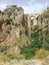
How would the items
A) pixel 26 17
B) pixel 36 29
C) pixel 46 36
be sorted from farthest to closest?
1. pixel 26 17
2. pixel 36 29
3. pixel 46 36

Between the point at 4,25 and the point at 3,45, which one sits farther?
the point at 4,25

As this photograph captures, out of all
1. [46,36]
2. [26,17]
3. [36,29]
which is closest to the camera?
[46,36]

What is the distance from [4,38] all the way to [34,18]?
→ 215 inches

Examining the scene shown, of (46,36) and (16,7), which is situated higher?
(16,7)

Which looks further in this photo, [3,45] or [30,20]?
[30,20]

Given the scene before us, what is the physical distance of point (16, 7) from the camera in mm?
45719

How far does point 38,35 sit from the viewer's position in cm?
4012

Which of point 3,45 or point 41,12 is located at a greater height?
point 41,12

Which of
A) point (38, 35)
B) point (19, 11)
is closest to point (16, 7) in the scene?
point (19, 11)

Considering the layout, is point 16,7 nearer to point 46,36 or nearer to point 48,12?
point 48,12

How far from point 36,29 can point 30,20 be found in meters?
3.07

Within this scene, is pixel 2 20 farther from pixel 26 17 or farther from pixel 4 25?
pixel 26 17

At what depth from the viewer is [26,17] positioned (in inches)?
1730

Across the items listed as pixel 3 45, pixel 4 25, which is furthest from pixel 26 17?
pixel 3 45
